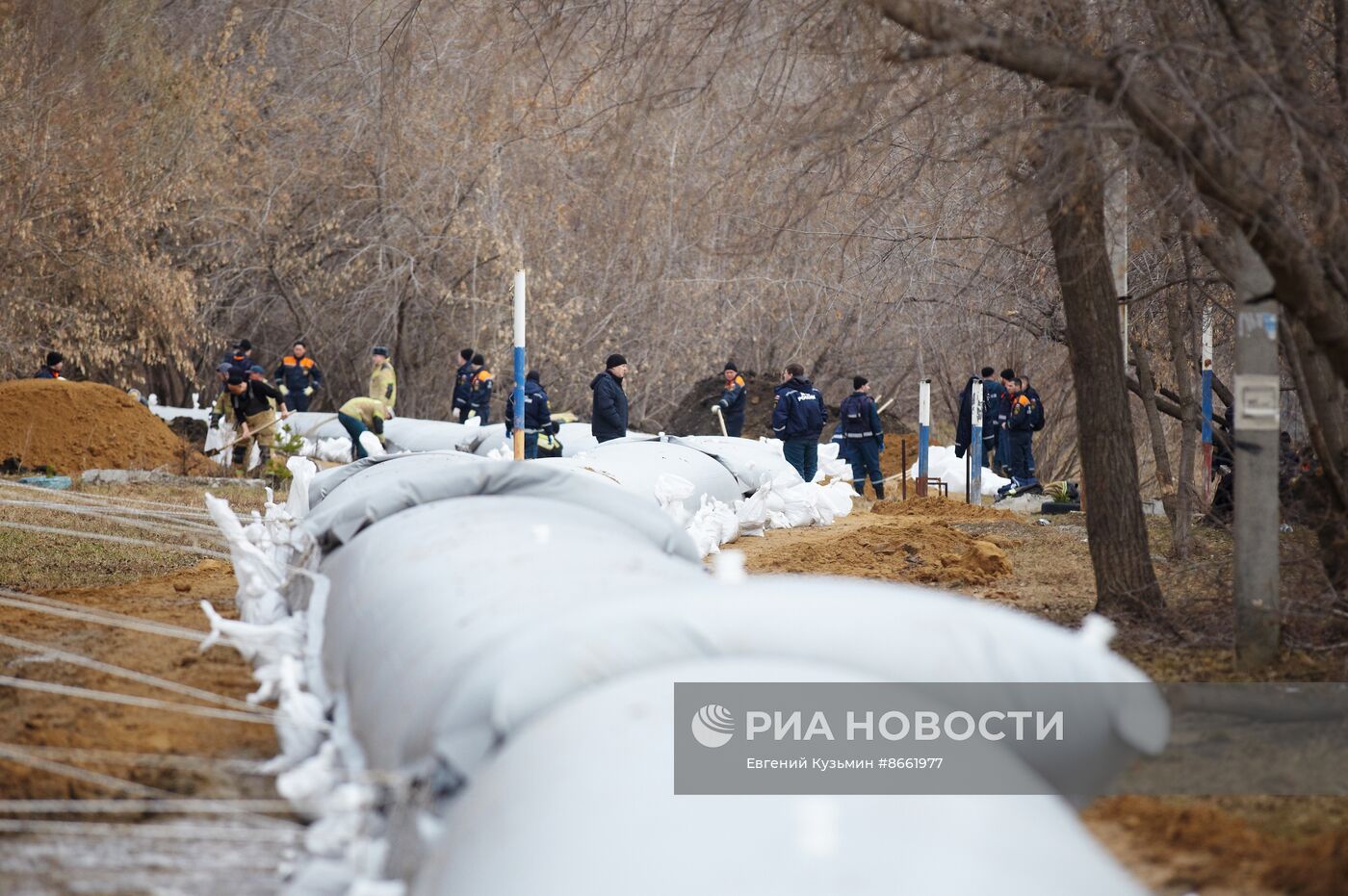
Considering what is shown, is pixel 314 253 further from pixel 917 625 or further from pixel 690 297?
pixel 917 625

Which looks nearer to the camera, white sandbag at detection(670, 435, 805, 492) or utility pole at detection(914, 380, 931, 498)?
white sandbag at detection(670, 435, 805, 492)

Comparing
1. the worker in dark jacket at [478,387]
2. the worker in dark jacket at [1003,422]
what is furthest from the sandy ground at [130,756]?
the worker in dark jacket at [1003,422]

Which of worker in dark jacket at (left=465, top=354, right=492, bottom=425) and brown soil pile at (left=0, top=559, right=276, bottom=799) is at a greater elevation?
worker in dark jacket at (left=465, top=354, right=492, bottom=425)

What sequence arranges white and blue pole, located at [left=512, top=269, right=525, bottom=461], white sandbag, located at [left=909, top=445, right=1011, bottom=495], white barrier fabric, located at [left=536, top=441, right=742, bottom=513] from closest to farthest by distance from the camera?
1. white and blue pole, located at [left=512, top=269, right=525, bottom=461]
2. white barrier fabric, located at [left=536, top=441, right=742, bottom=513]
3. white sandbag, located at [left=909, top=445, right=1011, bottom=495]

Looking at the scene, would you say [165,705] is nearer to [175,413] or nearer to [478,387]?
[478,387]

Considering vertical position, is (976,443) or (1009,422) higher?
(1009,422)

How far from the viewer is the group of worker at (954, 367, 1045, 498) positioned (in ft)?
56.0

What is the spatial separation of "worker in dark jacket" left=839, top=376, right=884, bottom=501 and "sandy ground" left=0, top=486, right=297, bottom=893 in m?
9.60

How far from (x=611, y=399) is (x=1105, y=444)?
7.75 meters

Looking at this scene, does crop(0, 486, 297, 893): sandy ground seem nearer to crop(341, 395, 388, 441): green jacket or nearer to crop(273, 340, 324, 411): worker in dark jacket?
crop(341, 395, 388, 441): green jacket

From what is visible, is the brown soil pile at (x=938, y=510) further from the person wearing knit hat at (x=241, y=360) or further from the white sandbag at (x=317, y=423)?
the white sandbag at (x=317, y=423)

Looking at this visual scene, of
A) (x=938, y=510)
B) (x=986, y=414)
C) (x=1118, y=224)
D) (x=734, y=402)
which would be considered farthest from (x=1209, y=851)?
(x=734, y=402)

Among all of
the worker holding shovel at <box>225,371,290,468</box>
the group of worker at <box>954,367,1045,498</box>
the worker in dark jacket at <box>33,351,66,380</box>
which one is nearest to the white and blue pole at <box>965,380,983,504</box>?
the group of worker at <box>954,367,1045,498</box>

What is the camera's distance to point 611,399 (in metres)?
14.1
